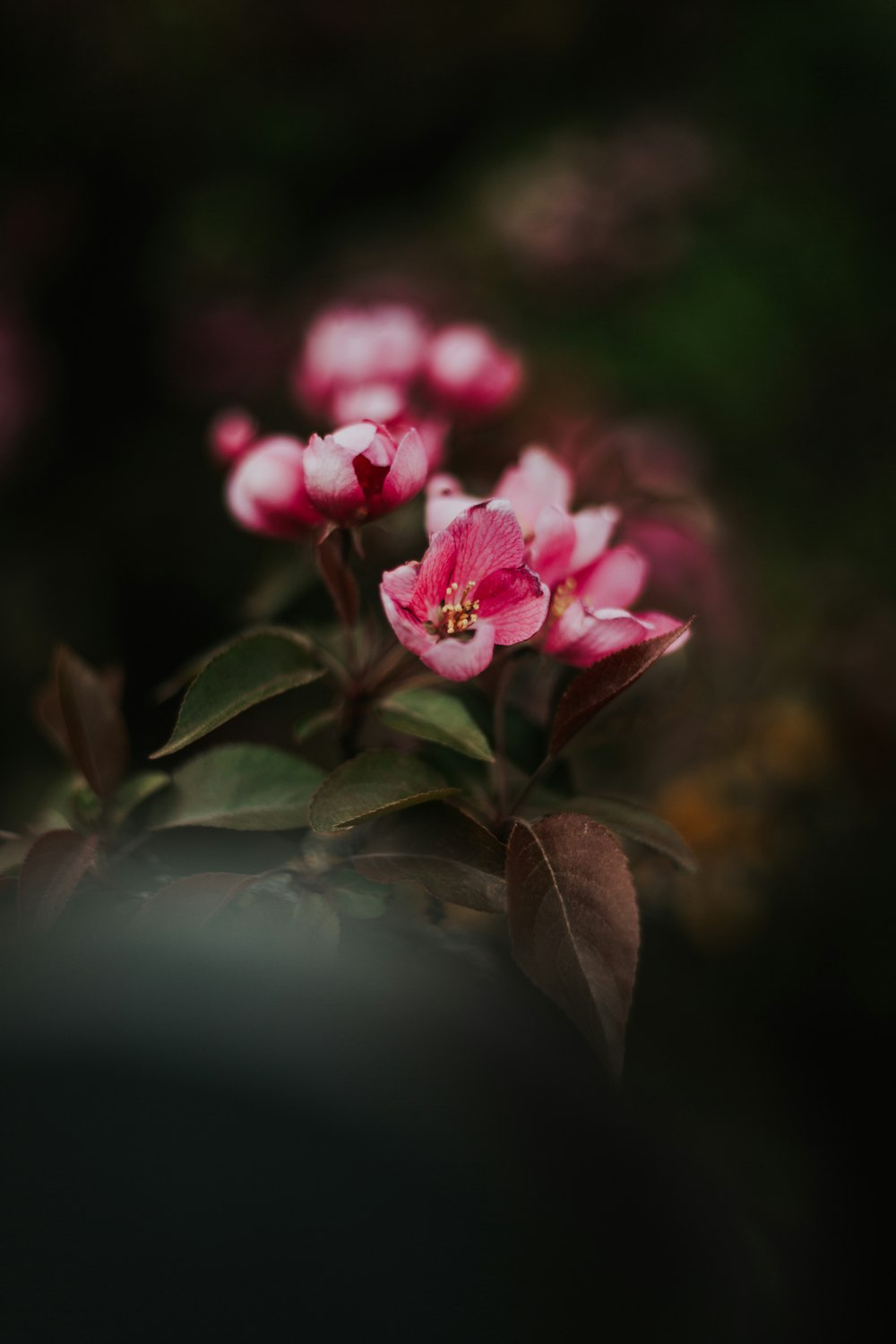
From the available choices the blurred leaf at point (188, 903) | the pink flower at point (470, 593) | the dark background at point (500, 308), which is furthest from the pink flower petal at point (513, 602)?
the dark background at point (500, 308)

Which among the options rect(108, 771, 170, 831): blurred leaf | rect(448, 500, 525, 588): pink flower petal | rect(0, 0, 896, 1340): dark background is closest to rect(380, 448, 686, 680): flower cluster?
rect(448, 500, 525, 588): pink flower petal

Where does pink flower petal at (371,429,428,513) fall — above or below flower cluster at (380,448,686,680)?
above

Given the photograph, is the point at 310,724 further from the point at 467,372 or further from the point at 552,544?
the point at 467,372

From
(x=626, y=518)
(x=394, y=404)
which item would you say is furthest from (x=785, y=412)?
(x=394, y=404)

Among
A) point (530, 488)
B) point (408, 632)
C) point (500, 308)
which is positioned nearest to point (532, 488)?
point (530, 488)

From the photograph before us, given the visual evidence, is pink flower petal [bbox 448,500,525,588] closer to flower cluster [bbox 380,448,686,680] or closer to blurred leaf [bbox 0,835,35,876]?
flower cluster [bbox 380,448,686,680]

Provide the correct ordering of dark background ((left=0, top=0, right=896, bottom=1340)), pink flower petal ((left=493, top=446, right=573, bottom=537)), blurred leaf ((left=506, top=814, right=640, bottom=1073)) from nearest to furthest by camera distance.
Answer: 1. blurred leaf ((left=506, top=814, right=640, bottom=1073))
2. pink flower petal ((left=493, top=446, right=573, bottom=537))
3. dark background ((left=0, top=0, right=896, bottom=1340))

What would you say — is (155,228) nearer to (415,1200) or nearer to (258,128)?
(258,128)

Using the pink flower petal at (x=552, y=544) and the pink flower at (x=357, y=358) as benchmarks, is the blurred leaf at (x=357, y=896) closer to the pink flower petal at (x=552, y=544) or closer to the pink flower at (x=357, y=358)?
the pink flower petal at (x=552, y=544)
